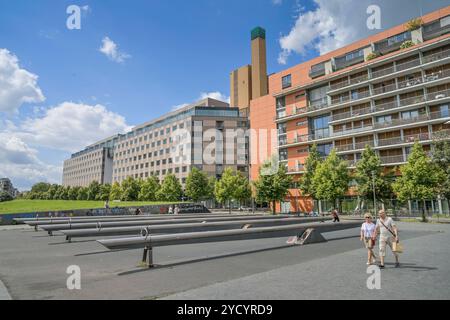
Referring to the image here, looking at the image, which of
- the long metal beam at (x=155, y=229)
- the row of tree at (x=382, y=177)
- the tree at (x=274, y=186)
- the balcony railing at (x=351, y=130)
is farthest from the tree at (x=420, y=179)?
the long metal beam at (x=155, y=229)

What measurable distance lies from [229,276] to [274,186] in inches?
1773

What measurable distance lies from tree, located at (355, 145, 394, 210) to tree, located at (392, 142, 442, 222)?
15.0ft

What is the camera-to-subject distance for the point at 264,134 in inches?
2475

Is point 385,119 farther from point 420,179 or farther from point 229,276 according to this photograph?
point 229,276

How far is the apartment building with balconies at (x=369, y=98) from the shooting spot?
39.9 metres

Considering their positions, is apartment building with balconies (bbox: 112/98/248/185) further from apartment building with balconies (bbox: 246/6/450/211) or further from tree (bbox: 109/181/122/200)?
apartment building with balconies (bbox: 246/6/450/211)

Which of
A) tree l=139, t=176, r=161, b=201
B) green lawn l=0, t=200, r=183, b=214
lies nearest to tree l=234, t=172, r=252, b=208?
green lawn l=0, t=200, r=183, b=214

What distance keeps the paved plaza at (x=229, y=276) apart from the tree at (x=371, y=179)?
96.4ft

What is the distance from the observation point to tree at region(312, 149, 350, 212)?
4331cm

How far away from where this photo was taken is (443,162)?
33.9 metres

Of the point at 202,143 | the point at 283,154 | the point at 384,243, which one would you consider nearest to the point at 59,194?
the point at 202,143

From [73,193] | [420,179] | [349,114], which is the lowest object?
[420,179]

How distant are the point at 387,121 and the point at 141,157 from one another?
81316 millimetres
